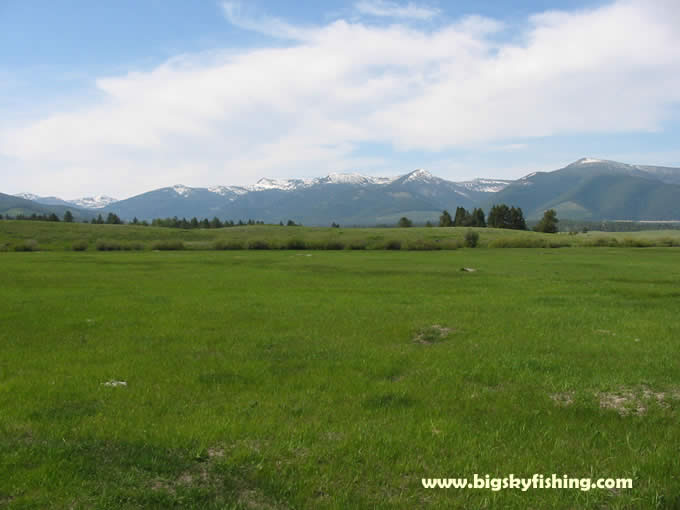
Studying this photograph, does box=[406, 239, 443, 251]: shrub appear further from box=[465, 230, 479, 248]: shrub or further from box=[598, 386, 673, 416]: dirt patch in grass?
box=[598, 386, 673, 416]: dirt patch in grass

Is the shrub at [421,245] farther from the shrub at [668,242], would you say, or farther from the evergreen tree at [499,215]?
the evergreen tree at [499,215]

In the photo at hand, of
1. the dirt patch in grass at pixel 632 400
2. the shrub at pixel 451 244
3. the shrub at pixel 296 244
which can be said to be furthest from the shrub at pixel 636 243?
the dirt patch in grass at pixel 632 400

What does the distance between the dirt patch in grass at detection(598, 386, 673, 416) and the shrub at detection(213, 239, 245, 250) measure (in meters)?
102

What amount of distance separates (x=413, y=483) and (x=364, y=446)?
1481 mm

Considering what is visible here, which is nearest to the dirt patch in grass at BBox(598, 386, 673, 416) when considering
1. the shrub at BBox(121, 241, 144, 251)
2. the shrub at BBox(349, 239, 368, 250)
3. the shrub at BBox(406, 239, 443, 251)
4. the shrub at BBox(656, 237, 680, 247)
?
the shrub at BBox(406, 239, 443, 251)

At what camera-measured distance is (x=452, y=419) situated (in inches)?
415

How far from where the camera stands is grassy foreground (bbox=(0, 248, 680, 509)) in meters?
7.62

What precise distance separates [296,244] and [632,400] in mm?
101015

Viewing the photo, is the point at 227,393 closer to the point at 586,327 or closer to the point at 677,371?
the point at 677,371

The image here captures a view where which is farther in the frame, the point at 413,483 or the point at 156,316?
the point at 156,316

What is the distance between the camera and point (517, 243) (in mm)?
117500

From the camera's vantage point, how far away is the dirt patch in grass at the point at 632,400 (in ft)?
36.9

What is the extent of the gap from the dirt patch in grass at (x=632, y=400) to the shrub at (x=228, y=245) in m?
102

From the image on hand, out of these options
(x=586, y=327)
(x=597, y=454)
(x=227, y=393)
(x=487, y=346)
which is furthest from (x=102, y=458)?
(x=586, y=327)
